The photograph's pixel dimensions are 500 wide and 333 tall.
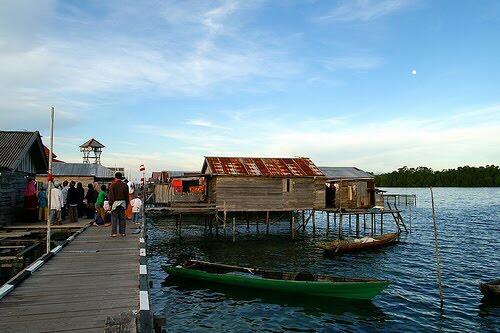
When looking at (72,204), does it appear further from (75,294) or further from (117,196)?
(75,294)

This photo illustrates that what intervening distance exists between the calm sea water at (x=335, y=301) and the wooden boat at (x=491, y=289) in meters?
0.53

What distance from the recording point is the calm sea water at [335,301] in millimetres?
14820

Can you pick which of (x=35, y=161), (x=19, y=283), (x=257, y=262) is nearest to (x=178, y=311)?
(x=19, y=283)

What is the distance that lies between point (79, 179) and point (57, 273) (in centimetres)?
2671

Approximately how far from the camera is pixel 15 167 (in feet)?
61.6

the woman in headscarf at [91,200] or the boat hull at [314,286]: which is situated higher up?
the woman in headscarf at [91,200]

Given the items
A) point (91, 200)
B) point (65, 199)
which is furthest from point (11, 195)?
point (91, 200)

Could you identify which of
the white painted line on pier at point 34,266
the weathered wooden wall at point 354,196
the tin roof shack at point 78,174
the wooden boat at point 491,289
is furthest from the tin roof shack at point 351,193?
the white painted line on pier at point 34,266

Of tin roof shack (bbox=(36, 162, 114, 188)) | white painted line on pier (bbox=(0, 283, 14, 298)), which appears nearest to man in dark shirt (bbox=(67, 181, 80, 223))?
tin roof shack (bbox=(36, 162, 114, 188))

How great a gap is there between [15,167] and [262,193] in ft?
62.2

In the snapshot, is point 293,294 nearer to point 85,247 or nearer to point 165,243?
point 85,247

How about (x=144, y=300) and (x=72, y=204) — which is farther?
(x=72, y=204)

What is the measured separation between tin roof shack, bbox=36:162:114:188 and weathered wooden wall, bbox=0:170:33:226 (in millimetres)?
11528

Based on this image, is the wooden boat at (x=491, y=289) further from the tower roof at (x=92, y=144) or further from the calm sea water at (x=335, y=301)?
the tower roof at (x=92, y=144)
